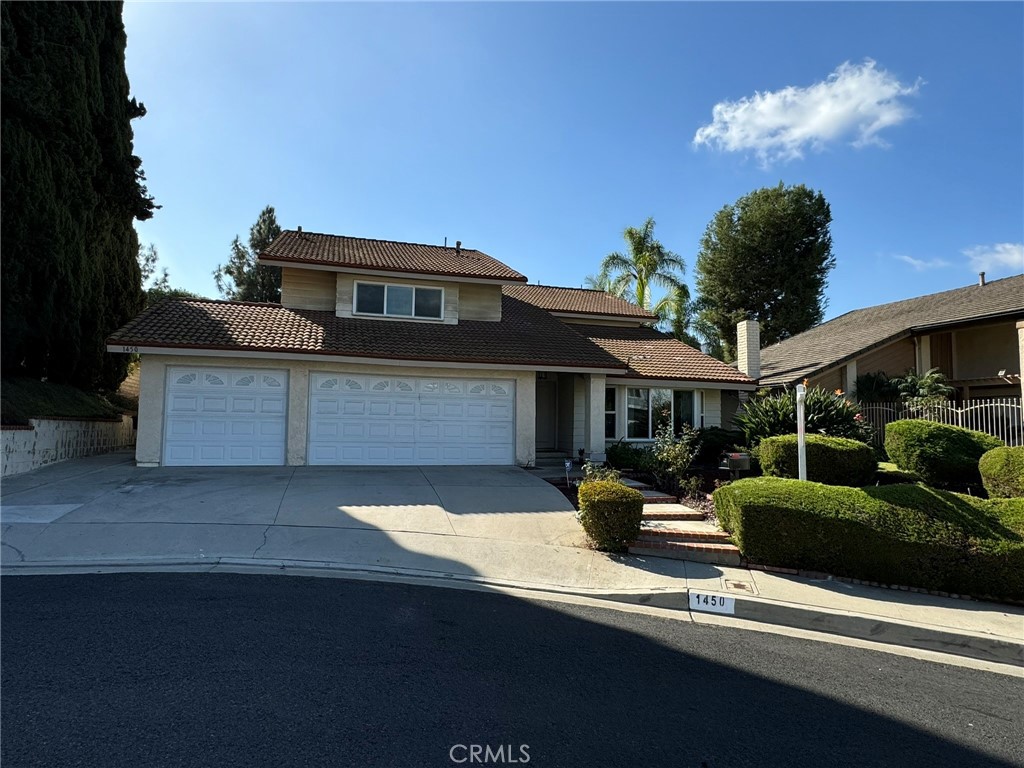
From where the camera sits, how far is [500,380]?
14578mm

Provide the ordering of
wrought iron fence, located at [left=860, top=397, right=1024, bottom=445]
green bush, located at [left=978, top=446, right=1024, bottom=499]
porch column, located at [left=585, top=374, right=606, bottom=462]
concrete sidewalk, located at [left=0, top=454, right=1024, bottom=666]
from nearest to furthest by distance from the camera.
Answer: concrete sidewalk, located at [left=0, top=454, right=1024, bottom=666] < green bush, located at [left=978, top=446, right=1024, bottom=499] < wrought iron fence, located at [left=860, top=397, right=1024, bottom=445] < porch column, located at [left=585, top=374, right=606, bottom=462]

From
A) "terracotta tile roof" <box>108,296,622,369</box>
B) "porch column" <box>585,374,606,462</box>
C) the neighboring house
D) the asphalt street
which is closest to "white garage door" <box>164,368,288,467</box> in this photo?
"terracotta tile roof" <box>108,296,622,369</box>

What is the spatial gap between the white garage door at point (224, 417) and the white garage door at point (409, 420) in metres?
0.84

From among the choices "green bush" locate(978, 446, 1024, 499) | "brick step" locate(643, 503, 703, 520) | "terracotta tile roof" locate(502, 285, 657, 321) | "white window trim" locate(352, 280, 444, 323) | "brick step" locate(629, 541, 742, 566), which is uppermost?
"terracotta tile roof" locate(502, 285, 657, 321)

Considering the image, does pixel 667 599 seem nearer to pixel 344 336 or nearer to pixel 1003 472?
pixel 1003 472

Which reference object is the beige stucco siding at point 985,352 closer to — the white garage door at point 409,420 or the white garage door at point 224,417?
the white garage door at point 409,420

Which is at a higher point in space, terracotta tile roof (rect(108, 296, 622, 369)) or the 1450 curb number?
terracotta tile roof (rect(108, 296, 622, 369))

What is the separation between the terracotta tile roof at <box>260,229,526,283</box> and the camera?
1565 cm

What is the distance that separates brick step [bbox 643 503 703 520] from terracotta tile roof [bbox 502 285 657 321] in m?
11.4

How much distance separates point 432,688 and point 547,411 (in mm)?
14078

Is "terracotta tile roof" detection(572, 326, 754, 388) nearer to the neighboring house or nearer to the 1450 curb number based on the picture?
the neighboring house

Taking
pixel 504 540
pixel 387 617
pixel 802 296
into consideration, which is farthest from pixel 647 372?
pixel 802 296

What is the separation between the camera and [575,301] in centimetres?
2166

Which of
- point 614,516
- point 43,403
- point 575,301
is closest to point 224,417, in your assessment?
point 43,403
